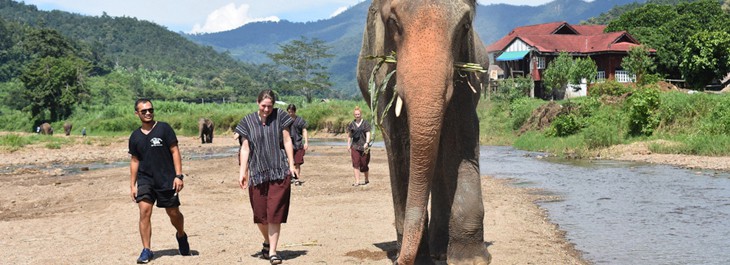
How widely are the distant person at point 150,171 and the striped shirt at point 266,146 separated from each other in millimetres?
831

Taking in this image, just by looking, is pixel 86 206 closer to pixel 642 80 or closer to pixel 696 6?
Answer: pixel 642 80

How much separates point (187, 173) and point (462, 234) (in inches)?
723

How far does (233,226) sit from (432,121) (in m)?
6.71

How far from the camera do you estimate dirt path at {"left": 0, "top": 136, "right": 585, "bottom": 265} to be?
9.66 m

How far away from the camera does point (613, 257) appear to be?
1005 centimetres

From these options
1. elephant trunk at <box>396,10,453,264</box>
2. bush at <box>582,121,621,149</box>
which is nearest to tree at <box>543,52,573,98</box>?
bush at <box>582,121,621,149</box>

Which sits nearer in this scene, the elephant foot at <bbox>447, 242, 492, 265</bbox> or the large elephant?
the large elephant

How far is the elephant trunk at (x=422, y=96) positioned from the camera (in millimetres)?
6199

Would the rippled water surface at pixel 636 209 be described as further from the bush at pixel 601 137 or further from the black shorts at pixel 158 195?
the black shorts at pixel 158 195

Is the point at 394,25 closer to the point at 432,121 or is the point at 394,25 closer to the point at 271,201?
the point at 432,121

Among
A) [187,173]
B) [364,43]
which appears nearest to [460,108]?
[364,43]

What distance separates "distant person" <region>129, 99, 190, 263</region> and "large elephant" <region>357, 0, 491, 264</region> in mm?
2311

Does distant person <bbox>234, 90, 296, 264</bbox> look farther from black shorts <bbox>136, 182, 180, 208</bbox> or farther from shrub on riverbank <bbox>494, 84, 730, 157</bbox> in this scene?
shrub on riverbank <bbox>494, 84, 730, 157</bbox>

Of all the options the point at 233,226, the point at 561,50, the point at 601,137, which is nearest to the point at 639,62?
the point at 561,50
